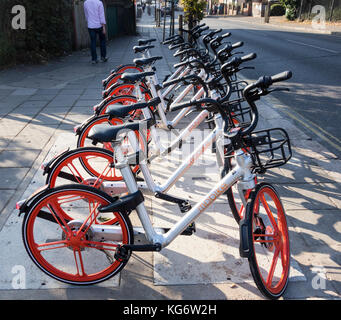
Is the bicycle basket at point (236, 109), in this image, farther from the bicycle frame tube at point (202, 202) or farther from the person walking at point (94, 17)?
the person walking at point (94, 17)

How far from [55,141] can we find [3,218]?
1.97 meters

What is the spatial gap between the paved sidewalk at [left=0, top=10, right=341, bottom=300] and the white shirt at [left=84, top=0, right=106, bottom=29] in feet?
13.4

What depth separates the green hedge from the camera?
10.3 meters

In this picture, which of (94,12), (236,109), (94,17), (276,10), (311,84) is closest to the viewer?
(236,109)

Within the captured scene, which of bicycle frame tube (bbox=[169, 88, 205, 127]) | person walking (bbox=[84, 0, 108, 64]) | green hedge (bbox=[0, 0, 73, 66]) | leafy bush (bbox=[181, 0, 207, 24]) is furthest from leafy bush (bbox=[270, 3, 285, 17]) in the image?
bicycle frame tube (bbox=[169, 88, 205, 127])

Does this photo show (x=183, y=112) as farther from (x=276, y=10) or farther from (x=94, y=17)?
(x=276, y=10)

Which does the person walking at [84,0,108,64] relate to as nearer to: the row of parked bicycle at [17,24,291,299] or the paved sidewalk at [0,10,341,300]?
the paved sidewalk at [0,10,341,300]

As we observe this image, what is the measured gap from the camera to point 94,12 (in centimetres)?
1055

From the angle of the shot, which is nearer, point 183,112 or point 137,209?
point 137,209

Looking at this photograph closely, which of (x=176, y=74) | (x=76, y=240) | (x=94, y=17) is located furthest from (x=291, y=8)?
(x=76, y=240)

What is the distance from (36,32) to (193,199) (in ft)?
31.5
